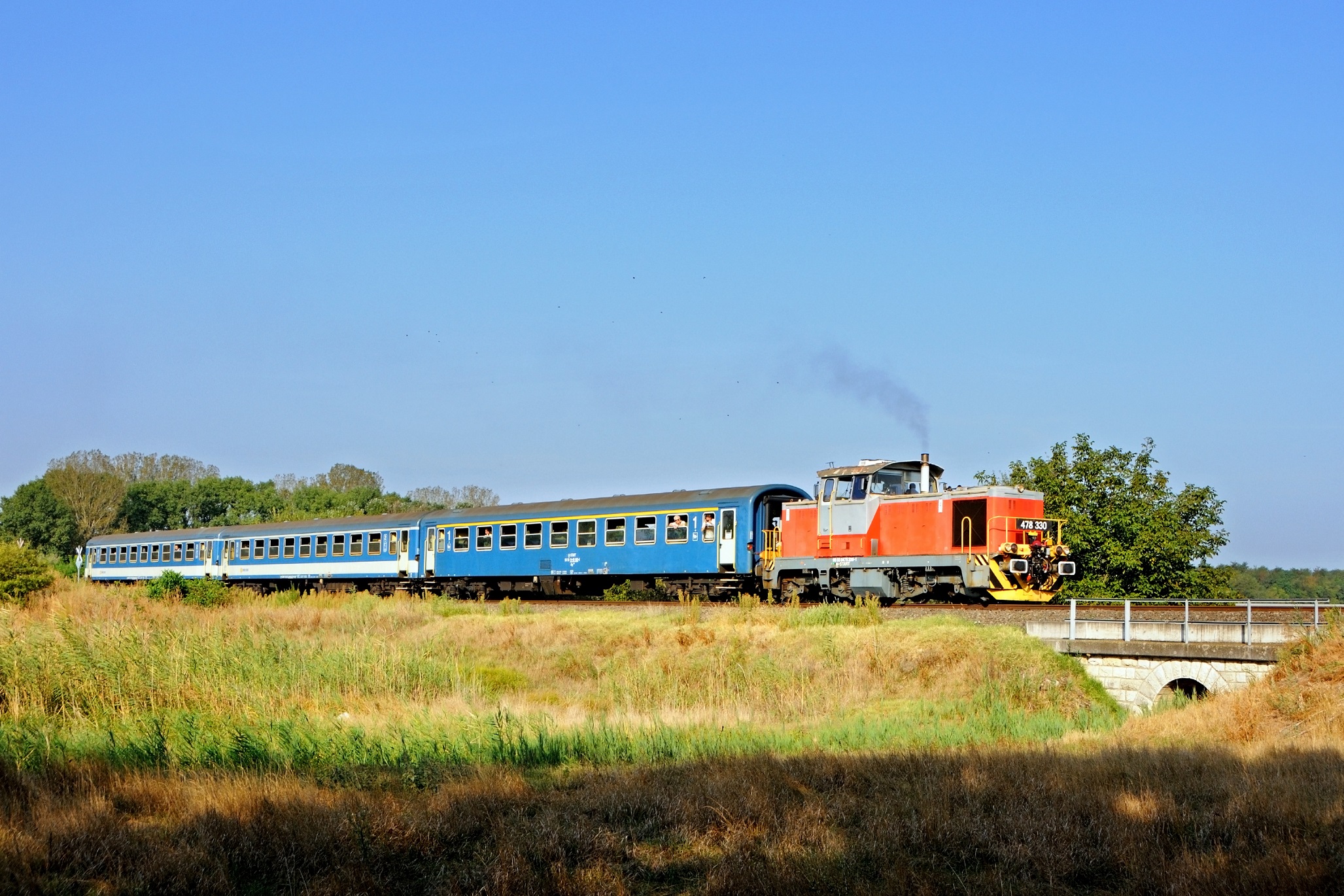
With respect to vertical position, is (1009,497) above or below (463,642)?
above

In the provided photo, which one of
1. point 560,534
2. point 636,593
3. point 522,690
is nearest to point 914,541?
point 522,690

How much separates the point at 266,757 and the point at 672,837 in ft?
18.6

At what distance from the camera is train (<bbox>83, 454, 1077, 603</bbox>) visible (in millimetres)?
28016

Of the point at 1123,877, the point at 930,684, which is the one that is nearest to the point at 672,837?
the point at 1123,877

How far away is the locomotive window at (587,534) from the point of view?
36.8m

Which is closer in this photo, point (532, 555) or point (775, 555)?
point (775, 555)

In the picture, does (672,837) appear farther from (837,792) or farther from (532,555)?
(532,555)

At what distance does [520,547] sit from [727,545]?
9053mm

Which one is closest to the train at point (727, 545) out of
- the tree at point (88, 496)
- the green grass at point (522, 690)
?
the green grass at point (522, 690)

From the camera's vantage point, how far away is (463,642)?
30.8 metres

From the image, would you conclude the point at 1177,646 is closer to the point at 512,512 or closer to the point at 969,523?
the point at 969,523

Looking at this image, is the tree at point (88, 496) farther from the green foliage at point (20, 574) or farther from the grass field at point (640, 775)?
the grass field at point (640, 775)

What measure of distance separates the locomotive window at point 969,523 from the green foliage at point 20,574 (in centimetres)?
3041

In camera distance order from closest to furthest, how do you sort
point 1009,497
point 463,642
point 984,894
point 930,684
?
point 984,894 → point 930,684 → point 1009,497 → point 463,642
